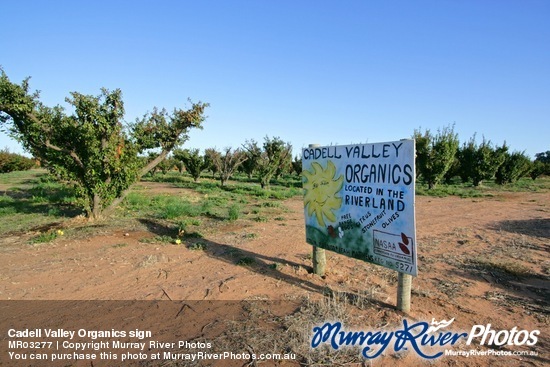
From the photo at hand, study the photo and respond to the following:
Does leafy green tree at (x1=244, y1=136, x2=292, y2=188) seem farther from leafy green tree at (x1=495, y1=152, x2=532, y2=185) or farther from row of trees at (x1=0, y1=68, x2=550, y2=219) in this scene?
leafy green tree at (x1=495, y1=152, x2=532, y2=185)

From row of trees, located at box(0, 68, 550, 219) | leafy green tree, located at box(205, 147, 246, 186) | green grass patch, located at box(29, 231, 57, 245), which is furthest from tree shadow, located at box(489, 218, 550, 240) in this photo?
leafy green tree, located at box(205, 147, 246, 186)

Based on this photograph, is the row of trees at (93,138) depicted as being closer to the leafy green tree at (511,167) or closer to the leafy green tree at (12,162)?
the leafy green tree at (511,167)

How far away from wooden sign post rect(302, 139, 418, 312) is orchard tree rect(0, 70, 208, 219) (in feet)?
21.4

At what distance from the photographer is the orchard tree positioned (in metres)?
9.02

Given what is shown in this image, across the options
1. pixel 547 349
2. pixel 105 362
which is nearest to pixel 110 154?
pixel 105 362

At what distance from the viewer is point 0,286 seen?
5.03 m

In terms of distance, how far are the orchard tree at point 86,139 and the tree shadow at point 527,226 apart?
10020 millimetres

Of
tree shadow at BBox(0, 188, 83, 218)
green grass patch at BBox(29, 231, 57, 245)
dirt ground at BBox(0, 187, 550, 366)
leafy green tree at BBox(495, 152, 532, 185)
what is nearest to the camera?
dirt ground at BBox(0, 187, 550, 366)

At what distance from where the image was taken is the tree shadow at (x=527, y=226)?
877 centimetres

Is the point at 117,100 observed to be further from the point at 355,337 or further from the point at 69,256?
the point at 355,337

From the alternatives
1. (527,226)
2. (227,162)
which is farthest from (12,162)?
(527,226)

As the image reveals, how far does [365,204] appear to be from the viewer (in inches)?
172

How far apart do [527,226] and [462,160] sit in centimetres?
2210
